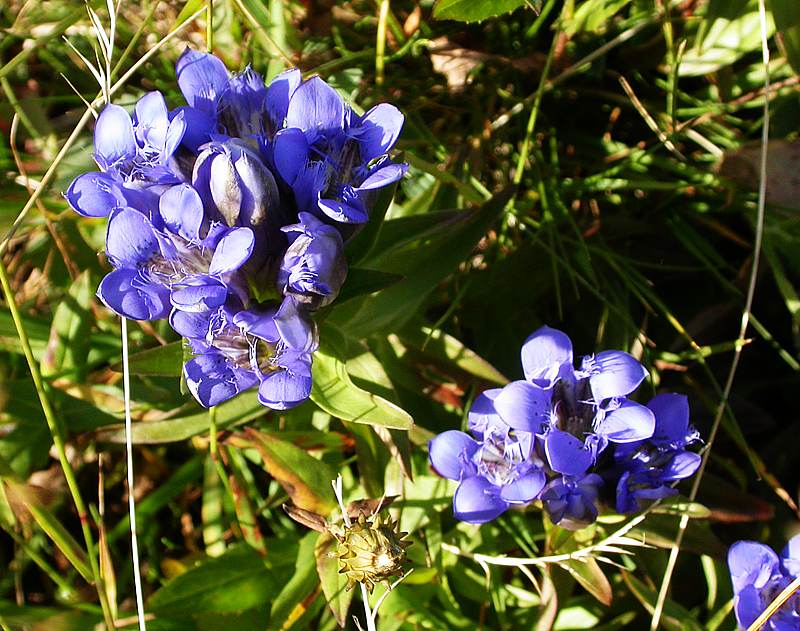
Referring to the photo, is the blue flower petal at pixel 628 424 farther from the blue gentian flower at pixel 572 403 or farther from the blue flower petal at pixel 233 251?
the blue flower petal at pixel 233 251

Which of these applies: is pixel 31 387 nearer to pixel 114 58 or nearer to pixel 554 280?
pixel 114 58

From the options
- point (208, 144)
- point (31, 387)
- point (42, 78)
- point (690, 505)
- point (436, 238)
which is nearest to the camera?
point (208, 144)

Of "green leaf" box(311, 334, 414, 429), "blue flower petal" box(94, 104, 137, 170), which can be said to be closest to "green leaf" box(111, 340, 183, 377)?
"green leaf" box(311, 334, 414, 429)

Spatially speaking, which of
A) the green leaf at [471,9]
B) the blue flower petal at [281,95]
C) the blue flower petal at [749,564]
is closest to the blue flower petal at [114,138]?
the blue flower petal at [281,95]

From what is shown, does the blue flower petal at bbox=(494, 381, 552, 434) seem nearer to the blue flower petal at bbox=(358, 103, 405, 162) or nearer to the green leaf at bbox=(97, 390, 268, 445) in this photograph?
the blue flower petal at bbox=(358, 103, 405, 162)

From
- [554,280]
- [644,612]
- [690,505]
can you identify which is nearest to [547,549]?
[690,505]

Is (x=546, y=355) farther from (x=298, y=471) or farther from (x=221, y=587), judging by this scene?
(x=221, y=587)
